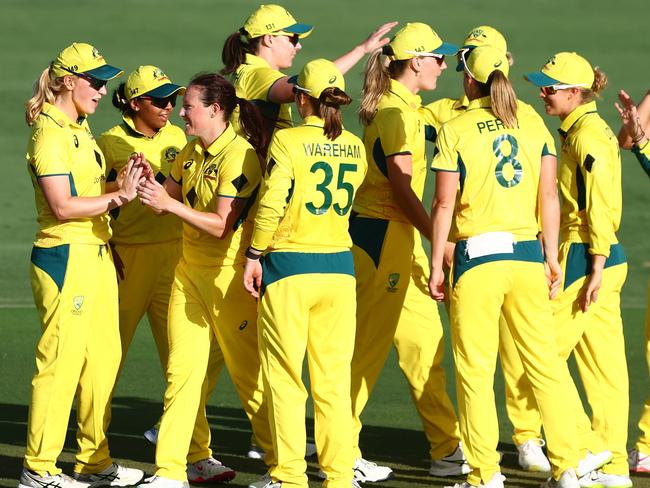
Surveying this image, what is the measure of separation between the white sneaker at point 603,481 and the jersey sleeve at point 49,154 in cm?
333

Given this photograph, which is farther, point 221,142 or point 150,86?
point 150,86

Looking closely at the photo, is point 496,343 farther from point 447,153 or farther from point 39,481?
point 39,481

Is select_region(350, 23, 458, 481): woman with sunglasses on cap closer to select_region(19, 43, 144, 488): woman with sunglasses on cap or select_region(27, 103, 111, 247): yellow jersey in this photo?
select_region(19, 43, 144, 488): woman with sunglasses on cap

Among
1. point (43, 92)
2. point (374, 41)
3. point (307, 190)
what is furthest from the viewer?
point (374, 41)

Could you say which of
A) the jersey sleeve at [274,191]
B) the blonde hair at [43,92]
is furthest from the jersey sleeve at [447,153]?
the blonde hair at [43,92]

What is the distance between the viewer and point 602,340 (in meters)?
7.85

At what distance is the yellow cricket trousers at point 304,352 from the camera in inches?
274

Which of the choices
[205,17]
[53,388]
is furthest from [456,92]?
[53,388]

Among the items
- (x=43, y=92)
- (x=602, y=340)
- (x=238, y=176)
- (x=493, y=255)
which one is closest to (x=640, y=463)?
(x=602, y=340)

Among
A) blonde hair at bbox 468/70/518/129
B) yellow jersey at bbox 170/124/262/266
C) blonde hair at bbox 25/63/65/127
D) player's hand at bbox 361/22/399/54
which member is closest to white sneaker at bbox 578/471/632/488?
blonde hair at bbox 468/70/518/129

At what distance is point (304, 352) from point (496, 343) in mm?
1031

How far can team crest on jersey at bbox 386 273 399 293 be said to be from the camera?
26.3 ft

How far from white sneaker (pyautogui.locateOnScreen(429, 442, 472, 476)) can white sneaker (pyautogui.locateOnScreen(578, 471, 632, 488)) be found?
73 centimetres

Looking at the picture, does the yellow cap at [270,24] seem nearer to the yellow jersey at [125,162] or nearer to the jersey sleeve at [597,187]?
the yellow jersey at [125,162]
